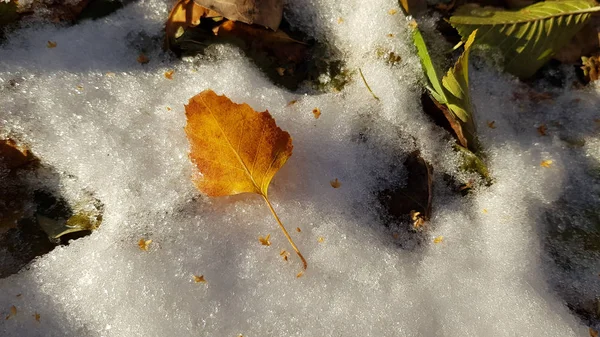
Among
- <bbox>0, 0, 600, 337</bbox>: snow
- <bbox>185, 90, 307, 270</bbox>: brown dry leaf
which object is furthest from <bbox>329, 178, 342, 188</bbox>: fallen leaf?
<bbox>185, 90, 307, 270</bbox>: brown dry leaf

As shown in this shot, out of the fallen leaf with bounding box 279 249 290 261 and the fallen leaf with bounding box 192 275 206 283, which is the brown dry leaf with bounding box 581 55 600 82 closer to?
the fallen leaf with bounding box 279 249 290 261

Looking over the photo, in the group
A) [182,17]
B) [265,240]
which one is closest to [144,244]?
[265,240]

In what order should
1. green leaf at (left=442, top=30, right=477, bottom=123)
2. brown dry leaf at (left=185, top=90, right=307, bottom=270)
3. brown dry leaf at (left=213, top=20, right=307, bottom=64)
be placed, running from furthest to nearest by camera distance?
1. brown dry leaf at (left=213, top=20, right=307, bottom=64)
2. green leaf at (left=442, top=30, right=477, bottom=123)
3. brown dry leaf at (left=185, top=90, right=307, bottom=270)

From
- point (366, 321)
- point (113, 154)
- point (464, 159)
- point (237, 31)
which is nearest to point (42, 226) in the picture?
point (113, 154)

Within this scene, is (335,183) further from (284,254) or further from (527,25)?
(527,25)

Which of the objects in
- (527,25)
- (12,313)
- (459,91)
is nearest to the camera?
(12,313)

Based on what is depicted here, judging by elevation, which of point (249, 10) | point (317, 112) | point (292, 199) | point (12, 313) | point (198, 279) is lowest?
point (12, 313)
